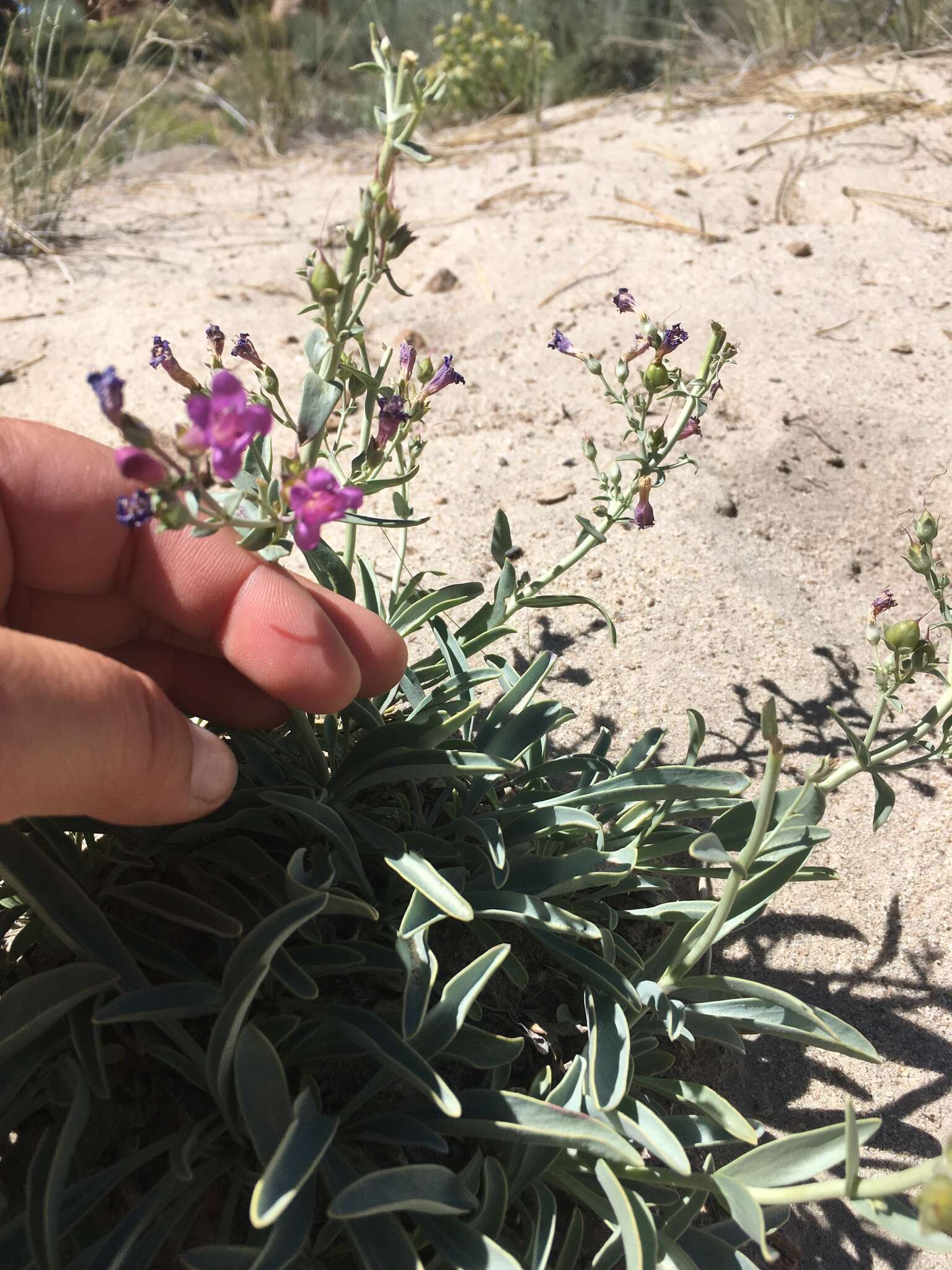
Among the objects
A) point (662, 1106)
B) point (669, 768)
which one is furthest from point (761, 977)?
point (669, 768)

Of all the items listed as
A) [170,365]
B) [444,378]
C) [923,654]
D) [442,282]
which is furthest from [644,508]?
[442,282]

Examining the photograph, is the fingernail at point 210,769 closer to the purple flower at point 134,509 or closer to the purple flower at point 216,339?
the purple flower at point 134,509

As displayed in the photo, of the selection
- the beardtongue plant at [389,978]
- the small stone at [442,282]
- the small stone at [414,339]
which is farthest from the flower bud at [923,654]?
the small stone at [442,282]

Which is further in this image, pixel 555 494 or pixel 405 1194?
pixel 555 494

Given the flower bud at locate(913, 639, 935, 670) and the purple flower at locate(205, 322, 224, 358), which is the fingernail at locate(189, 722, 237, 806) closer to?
the purple flower at locate(205, 322, 224, 358)

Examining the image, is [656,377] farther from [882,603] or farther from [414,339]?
[414,339]

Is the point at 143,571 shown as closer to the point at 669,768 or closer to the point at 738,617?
the point at 669,768

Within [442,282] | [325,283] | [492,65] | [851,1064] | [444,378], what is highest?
[492,65]

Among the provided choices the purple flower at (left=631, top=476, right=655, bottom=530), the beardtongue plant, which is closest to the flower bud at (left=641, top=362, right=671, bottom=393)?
the beardtongue plant
